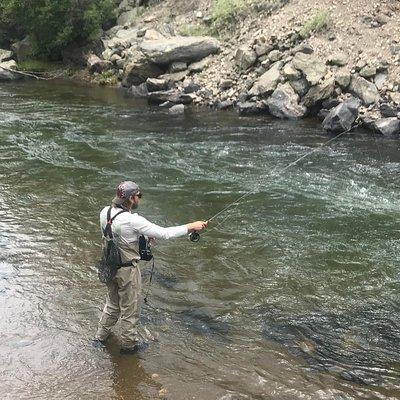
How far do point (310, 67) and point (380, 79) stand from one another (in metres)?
Answer: 2.61

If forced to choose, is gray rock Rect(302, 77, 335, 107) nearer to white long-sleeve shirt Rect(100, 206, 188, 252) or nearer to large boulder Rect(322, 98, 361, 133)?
large boulder Rect(322, 98, 361, 133)

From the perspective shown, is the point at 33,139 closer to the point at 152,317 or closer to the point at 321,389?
the point at 152,317

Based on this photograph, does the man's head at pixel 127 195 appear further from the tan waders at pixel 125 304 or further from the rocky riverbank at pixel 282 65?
the rocky riverbank at pixel 282 65

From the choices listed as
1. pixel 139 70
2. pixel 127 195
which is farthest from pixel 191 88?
pixel 127 195

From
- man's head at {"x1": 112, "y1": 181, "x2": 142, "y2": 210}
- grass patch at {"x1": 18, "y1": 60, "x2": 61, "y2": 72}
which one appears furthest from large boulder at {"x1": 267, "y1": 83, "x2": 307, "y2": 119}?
grass patch at {"x1": 18, "y1": 60, "x2": 61, "y2": 72}

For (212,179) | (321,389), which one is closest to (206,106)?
(212,179)

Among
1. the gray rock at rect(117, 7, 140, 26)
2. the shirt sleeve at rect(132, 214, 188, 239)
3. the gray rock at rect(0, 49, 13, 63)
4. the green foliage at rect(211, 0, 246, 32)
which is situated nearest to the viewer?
the shirt sleeve at rect(132, 214, 188, 239)

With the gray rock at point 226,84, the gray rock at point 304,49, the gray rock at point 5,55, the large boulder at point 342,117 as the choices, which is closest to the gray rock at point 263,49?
the gray rock at point 304,49

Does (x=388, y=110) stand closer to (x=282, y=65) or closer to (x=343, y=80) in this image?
(x=343, y=80)

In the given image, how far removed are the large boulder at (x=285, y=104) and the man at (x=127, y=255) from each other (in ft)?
46.2

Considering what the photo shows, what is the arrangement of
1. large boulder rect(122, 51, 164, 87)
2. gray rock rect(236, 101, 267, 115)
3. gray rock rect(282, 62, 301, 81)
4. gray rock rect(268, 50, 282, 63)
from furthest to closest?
large boulder rect(122, 51, 164, 87)
gray rock rect(268, 50, 282, 63)
gray rock rect(236, 101, 267, 115)
gray rock rect(282, 62, 301, 81)

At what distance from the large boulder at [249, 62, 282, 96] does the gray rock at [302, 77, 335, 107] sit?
1629mm

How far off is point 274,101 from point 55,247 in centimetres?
1247

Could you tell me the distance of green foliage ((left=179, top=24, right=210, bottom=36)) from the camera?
91.7 ft
